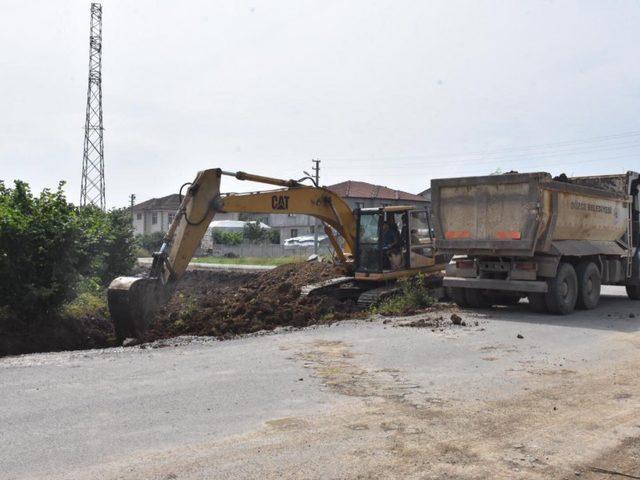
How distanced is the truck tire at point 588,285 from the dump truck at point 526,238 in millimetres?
22

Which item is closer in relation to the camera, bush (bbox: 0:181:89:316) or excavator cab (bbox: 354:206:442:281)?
bush (bbox: 0:181:89:316)

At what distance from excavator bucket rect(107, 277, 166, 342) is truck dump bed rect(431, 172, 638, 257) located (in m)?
6.47

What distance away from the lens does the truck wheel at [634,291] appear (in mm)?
16688

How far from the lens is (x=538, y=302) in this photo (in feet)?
44.7

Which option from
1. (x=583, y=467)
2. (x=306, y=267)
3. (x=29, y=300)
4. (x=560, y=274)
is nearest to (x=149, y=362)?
(x=29, y=300)

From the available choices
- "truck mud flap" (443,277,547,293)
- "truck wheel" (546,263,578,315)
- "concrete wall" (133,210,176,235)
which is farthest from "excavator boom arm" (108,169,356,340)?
"concrete wall" (133,210,176,235)

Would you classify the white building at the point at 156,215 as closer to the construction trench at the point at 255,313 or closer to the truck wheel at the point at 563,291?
the construction trench at the point at 255,313

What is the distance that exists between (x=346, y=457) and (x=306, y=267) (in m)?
15.2

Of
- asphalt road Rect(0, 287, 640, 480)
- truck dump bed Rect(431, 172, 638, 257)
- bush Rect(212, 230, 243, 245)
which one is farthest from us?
bush Rect(212, 230, 243, 245)

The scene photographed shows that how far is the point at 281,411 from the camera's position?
245 inches

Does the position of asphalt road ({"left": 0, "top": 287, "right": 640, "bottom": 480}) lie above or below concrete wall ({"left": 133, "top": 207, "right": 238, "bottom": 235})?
below

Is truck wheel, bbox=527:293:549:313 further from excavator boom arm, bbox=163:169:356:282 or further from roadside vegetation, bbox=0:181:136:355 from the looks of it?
roadside vegetation, bbox=0:181:136:355

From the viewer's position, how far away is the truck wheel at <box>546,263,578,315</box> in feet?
43.6

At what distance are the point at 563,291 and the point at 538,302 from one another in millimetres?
547
